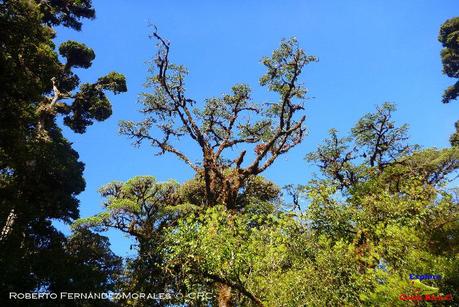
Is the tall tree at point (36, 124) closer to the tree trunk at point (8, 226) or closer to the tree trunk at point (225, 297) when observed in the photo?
the tree trunk at point (8, 226)

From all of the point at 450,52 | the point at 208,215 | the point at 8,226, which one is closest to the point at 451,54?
the point at 450,52

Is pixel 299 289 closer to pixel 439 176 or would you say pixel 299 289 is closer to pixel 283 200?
pixel 283 200

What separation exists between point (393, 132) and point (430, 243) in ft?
57.4

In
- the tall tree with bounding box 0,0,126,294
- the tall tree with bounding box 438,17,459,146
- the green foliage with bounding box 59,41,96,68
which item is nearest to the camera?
the tall tree with bounding box 0,0,126,294

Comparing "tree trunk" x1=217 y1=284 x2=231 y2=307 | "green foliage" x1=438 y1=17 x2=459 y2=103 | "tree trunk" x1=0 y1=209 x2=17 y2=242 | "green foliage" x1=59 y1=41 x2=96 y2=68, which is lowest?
"tree trunk" x1=217 y1=284 x2=231 y2=307

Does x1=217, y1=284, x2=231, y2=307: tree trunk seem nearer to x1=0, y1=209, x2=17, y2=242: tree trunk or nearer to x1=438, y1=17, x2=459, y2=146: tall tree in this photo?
x1=0, y1=209, x2=17, y2=242: tree trunk

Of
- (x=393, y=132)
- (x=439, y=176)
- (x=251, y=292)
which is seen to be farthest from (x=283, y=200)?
(x=251, y=292)

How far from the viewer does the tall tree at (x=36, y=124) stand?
10.8 metres

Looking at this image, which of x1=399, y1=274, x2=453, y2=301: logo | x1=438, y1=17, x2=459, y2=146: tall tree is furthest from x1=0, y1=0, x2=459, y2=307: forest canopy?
x1=438, y1=17, x2=459, y2=146: tall tree

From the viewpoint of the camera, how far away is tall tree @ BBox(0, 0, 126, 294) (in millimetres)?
10805

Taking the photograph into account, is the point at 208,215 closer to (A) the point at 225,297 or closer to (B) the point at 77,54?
(A) the point at 225,297

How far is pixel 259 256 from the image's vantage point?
1070cm

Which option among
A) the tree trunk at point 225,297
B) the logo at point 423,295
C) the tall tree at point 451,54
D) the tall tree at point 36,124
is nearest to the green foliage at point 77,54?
the tall tree at point 36,124

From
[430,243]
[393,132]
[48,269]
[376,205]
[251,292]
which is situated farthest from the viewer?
[393,132]
